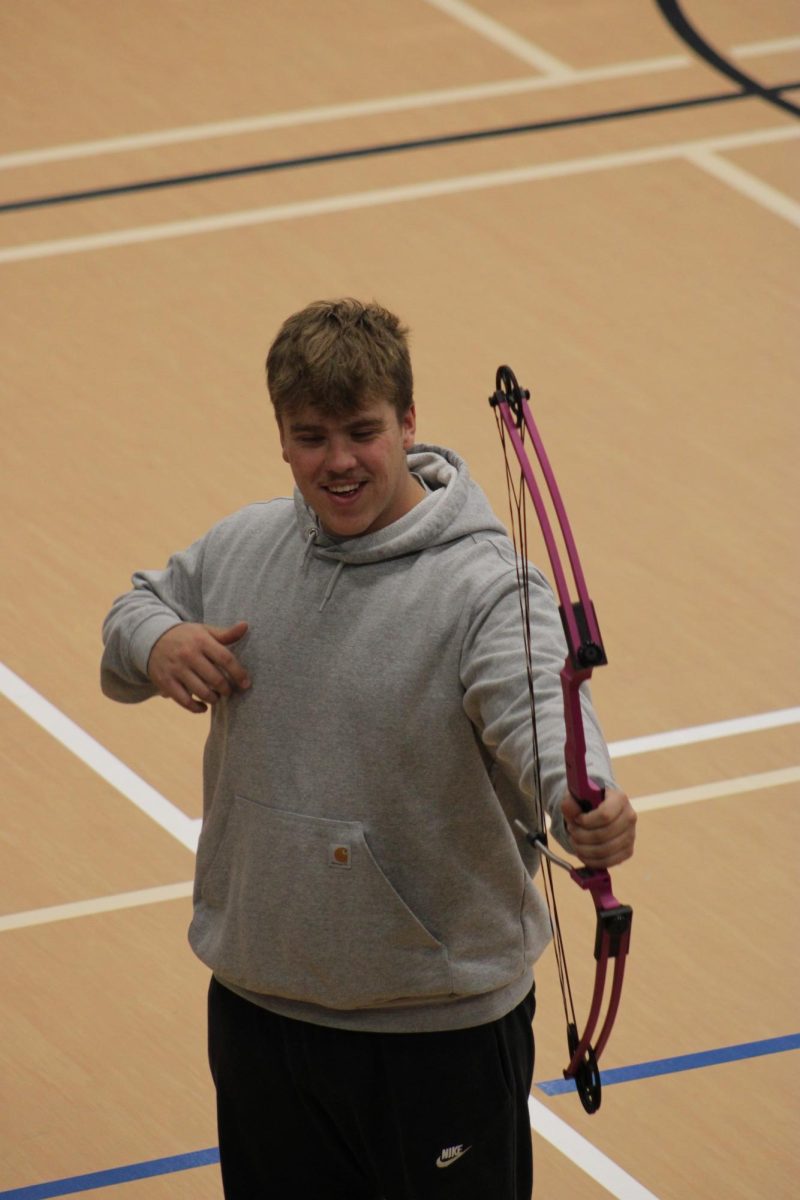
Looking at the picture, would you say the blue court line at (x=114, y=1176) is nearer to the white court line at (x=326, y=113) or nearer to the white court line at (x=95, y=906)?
the white court line at (x=95, y=906)

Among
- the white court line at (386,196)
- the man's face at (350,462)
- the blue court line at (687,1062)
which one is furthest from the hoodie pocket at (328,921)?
the white court line at (386,196)

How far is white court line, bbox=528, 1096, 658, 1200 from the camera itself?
3.65m

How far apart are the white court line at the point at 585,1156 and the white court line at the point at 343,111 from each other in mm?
4755

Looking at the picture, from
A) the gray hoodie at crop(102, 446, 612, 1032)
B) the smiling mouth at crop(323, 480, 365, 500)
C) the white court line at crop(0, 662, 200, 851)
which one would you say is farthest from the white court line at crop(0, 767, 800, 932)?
the smiling mouth at crop(323, 480, 365, 500)

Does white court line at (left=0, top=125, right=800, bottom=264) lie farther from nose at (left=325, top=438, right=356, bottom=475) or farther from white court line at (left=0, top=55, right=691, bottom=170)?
nose at (left=325, top=438, right=356, bottom=475)

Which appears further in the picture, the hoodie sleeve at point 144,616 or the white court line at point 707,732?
the white court line at point 707,732

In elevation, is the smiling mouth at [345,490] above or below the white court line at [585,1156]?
above

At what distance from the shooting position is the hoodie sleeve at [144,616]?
109 inches

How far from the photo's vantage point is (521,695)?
8.11 feet

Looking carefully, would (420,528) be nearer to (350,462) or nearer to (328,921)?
(350,462)

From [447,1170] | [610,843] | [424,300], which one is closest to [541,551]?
[424,300]

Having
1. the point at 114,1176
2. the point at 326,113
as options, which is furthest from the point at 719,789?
the point at 326,113

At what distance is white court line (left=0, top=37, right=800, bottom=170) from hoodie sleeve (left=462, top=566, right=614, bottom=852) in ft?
17.8

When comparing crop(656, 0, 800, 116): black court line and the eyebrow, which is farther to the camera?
crop(656, 0, 800, 116): black court line
